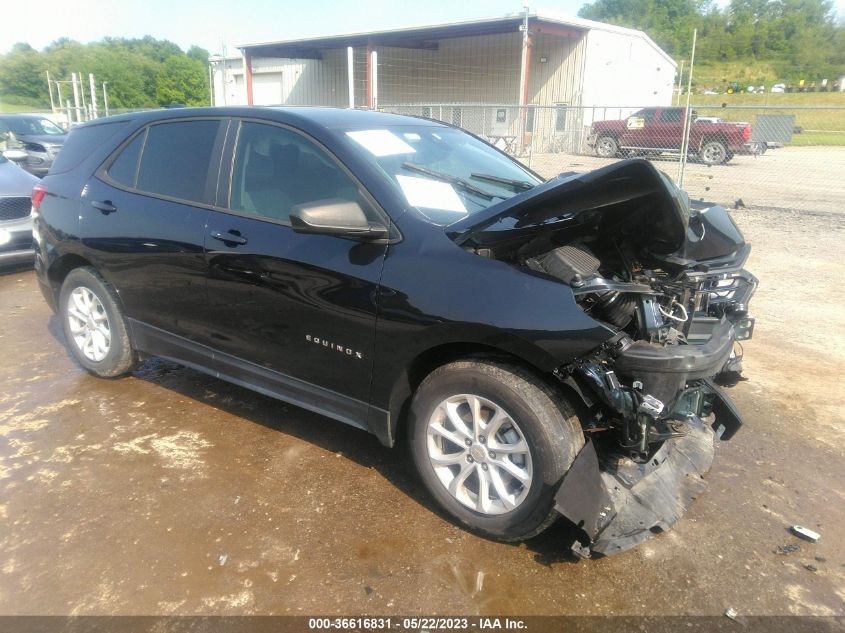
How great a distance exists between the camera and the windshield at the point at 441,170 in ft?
10.2

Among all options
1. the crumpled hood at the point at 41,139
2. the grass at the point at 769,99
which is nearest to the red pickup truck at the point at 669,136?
the crumpled hood at the point at 41,139

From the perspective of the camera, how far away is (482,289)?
2.63 m

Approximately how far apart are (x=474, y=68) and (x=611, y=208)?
2690 cm

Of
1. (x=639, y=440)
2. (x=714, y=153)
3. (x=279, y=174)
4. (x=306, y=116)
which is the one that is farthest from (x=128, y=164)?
(x=714, y=153)

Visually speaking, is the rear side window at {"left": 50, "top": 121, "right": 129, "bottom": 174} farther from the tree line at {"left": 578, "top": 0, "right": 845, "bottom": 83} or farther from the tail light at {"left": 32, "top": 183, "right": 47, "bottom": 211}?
the tree line at {"left": 578, "top": 0, "right": 845, "bottom": 83}

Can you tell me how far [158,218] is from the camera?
375 centimetres

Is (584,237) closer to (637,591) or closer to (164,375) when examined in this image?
(637,591)

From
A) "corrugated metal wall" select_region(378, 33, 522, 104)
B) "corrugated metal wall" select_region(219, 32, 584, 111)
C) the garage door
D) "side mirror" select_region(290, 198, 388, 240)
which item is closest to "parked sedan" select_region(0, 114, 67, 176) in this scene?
"corrugated metal wall" select_region(219, 32, 584, 111)

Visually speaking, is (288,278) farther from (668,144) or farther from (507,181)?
(668,144)

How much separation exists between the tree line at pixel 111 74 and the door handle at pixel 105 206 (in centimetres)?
4214

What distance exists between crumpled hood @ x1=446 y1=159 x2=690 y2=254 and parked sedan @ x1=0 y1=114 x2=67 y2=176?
13.3 m

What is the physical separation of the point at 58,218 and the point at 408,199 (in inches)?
110

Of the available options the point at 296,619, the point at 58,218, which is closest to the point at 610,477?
the point at 296,619

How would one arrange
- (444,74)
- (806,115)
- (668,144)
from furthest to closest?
(444,74) < (806,115) < (668,144)
